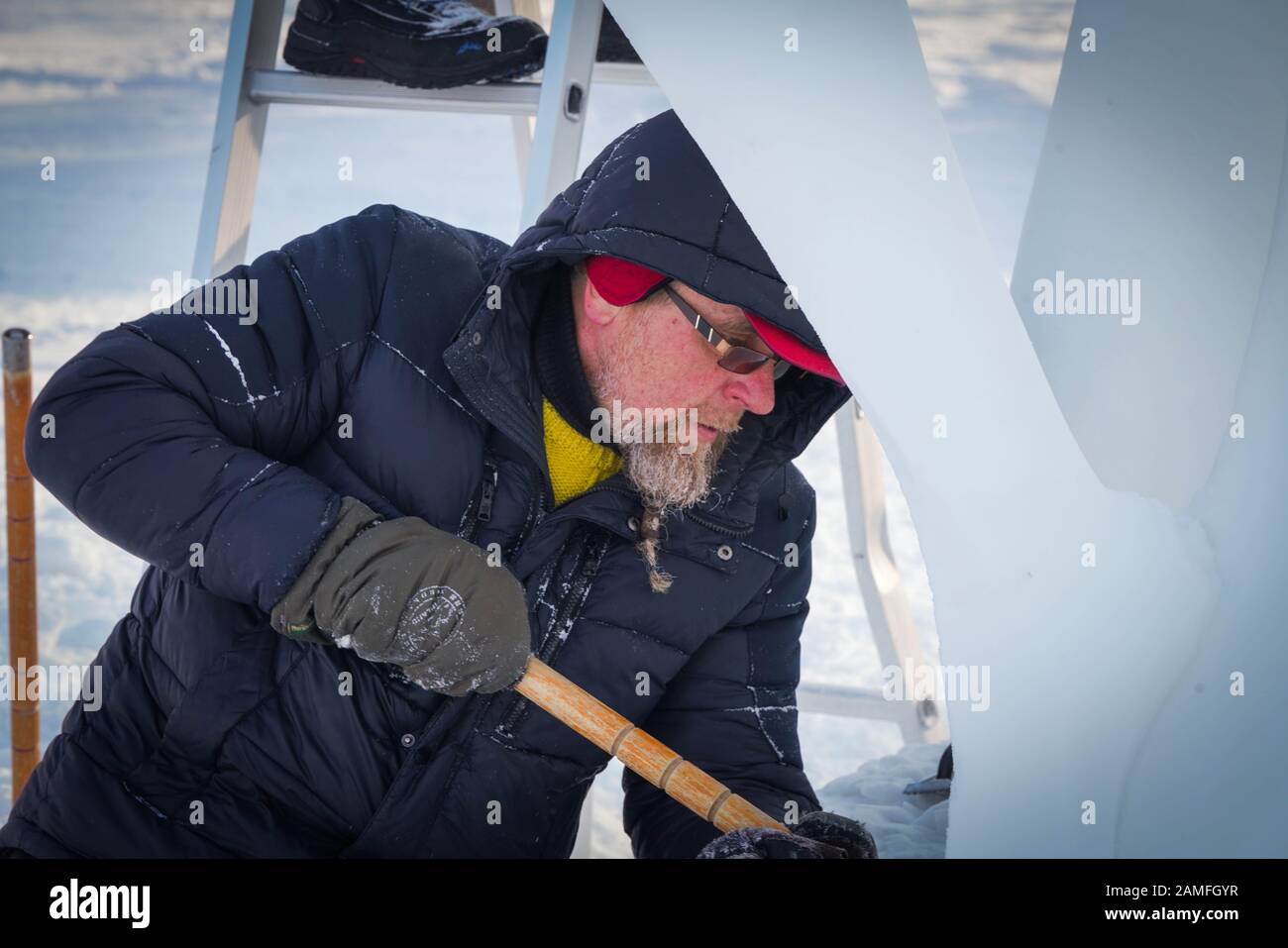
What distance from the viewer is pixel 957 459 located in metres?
0.94

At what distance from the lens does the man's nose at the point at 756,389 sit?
170 centimetres

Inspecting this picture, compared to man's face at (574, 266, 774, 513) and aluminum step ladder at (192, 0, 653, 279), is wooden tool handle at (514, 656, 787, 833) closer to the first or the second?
man's face at (574, 266, 774, 513)

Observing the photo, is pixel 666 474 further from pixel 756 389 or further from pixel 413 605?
pixel 413 605

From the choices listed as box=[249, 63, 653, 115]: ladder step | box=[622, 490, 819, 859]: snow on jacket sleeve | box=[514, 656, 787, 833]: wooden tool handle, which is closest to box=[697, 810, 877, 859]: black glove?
box=[514, 656, 787, 833]: wooden tool handle

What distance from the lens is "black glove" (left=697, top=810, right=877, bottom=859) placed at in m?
1.43

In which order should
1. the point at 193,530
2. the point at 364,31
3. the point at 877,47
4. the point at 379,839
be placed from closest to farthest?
the point at 877,47
the point at 193,530
the point at 379,839
the point at 364,31

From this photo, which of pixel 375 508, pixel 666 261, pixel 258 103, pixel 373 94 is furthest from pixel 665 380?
pixel 258 103

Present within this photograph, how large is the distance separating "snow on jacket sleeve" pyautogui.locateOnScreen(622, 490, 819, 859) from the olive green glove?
42 cm

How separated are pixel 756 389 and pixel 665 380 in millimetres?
129

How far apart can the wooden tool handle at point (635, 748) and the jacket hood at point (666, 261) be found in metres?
0.31

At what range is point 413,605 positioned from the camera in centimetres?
143

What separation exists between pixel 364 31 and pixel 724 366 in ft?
3.60
